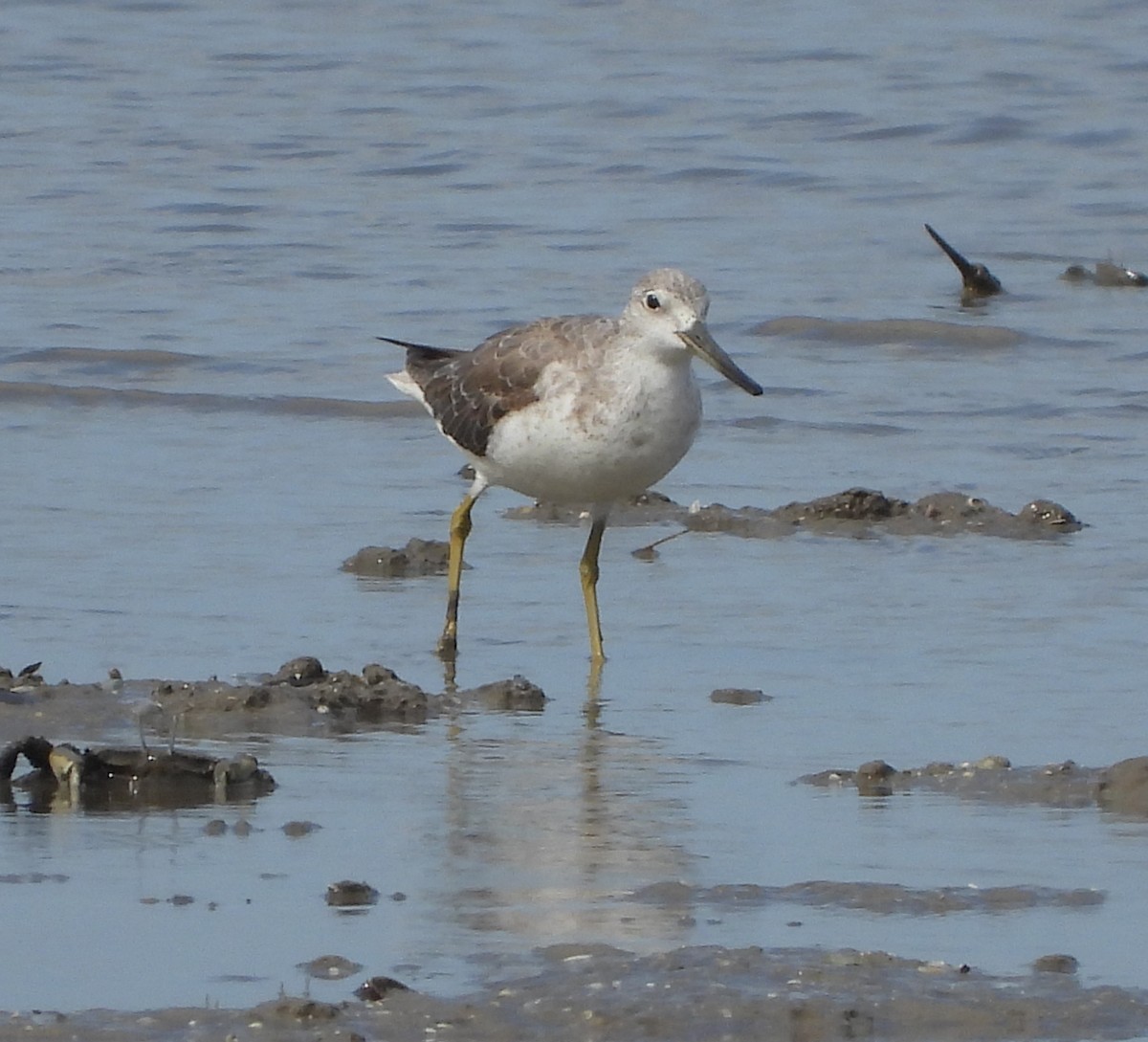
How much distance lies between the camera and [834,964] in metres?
5.14

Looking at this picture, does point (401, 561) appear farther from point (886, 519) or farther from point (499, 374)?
point (886, 519)

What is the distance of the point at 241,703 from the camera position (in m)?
7.35

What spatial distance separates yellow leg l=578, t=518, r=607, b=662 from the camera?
8.54 meters

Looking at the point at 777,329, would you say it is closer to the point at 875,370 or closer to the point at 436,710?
the point at 875,370

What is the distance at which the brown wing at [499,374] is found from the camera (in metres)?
9.15

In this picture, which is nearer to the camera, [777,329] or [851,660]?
[851,660]

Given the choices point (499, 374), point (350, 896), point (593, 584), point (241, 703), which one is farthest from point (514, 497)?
point (350, 896)

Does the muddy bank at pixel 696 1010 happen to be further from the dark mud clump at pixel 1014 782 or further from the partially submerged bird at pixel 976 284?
the partially submerged bird at pixel 976 284

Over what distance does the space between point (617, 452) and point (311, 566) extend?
1307 millimetres

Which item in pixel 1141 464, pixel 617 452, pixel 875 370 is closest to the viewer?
pixel 617 452

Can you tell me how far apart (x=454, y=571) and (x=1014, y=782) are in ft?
9.61

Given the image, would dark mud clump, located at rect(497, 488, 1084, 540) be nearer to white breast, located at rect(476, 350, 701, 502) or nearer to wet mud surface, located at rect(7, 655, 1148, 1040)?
white breast, located at rect(476, 350, 701, 502)

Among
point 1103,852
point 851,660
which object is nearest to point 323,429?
point 851,660

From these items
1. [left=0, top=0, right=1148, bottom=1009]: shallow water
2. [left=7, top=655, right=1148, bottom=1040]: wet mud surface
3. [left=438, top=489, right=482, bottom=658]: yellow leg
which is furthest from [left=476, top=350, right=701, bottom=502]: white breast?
[left=7, top=655, right=1148, bottom=1040]: wet mud surface
